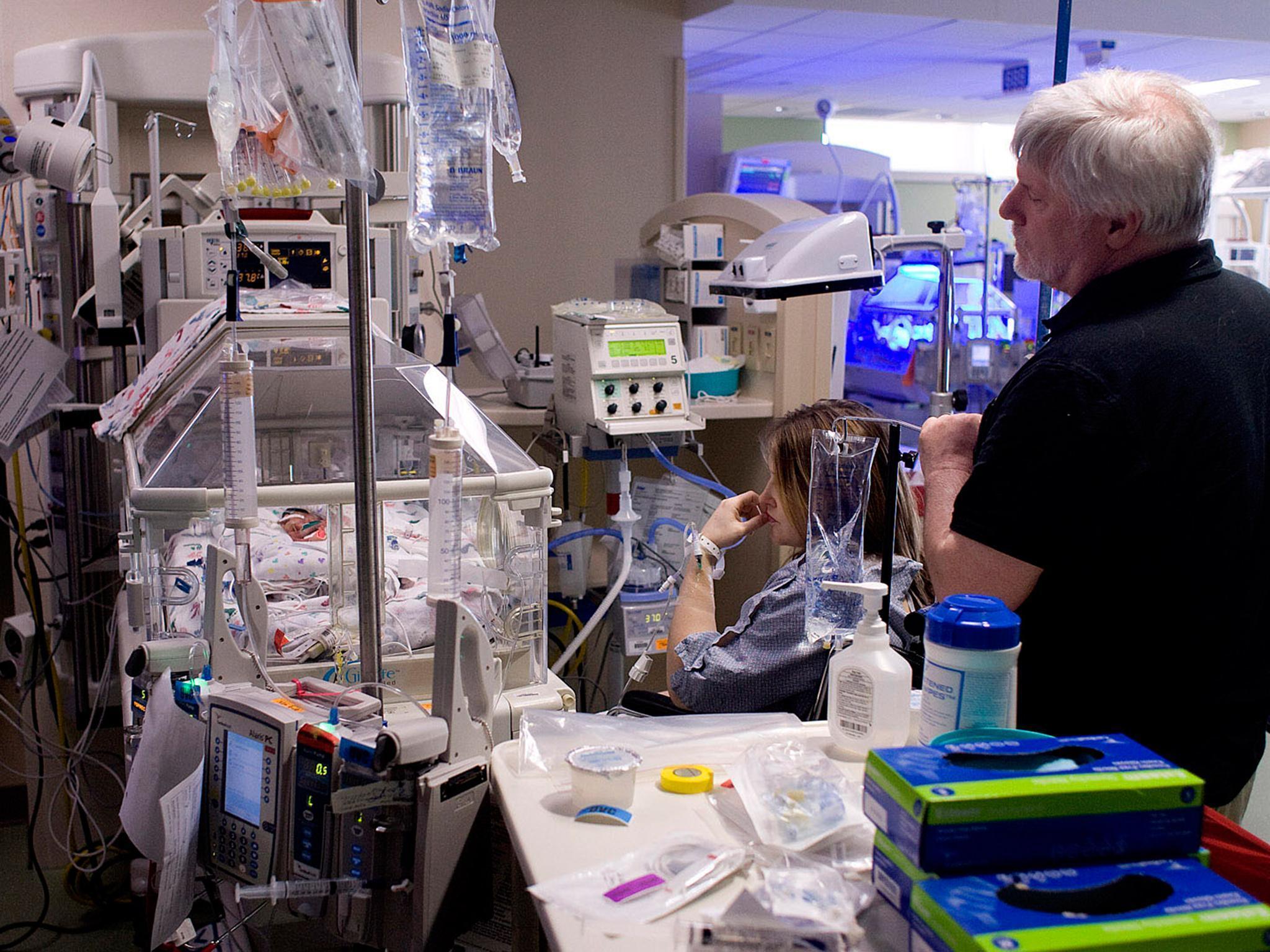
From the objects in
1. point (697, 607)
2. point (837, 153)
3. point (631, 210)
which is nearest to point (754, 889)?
point (697, 607)

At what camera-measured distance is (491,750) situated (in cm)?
146

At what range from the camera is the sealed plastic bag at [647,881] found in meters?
1.06

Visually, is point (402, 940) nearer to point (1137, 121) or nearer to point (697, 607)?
point (697, 607)

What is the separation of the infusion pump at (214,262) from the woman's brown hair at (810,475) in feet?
3.88

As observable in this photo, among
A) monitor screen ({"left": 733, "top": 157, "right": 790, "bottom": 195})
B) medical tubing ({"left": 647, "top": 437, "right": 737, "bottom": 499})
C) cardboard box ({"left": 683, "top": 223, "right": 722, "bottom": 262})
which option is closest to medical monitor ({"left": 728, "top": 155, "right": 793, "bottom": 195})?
monitor screen ({"left": 733, "top": 157, "right": 790, "bottom": 195})

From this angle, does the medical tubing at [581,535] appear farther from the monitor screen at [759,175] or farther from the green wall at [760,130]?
the green wall at [760,130]

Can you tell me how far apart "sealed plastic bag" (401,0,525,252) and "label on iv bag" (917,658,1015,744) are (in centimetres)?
82

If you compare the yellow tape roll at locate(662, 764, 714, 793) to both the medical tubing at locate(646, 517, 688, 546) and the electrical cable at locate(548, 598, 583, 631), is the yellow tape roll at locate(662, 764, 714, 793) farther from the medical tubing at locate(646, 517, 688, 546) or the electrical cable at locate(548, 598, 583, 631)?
the medical tubing at locate(646, 517, 688, 546)

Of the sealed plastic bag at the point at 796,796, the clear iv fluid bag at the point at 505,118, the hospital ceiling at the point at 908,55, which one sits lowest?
the sealed plastic bag at the point at 796,796

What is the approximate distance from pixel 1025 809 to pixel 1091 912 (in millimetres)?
98

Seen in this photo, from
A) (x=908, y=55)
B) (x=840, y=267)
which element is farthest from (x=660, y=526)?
(x=908, y=55)

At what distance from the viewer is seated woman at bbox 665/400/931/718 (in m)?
1.96

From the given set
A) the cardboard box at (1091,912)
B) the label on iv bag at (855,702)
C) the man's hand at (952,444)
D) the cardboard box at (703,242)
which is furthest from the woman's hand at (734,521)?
the cardboard box at (703,242)

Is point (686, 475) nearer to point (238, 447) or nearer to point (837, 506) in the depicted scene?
point (837, 506)
